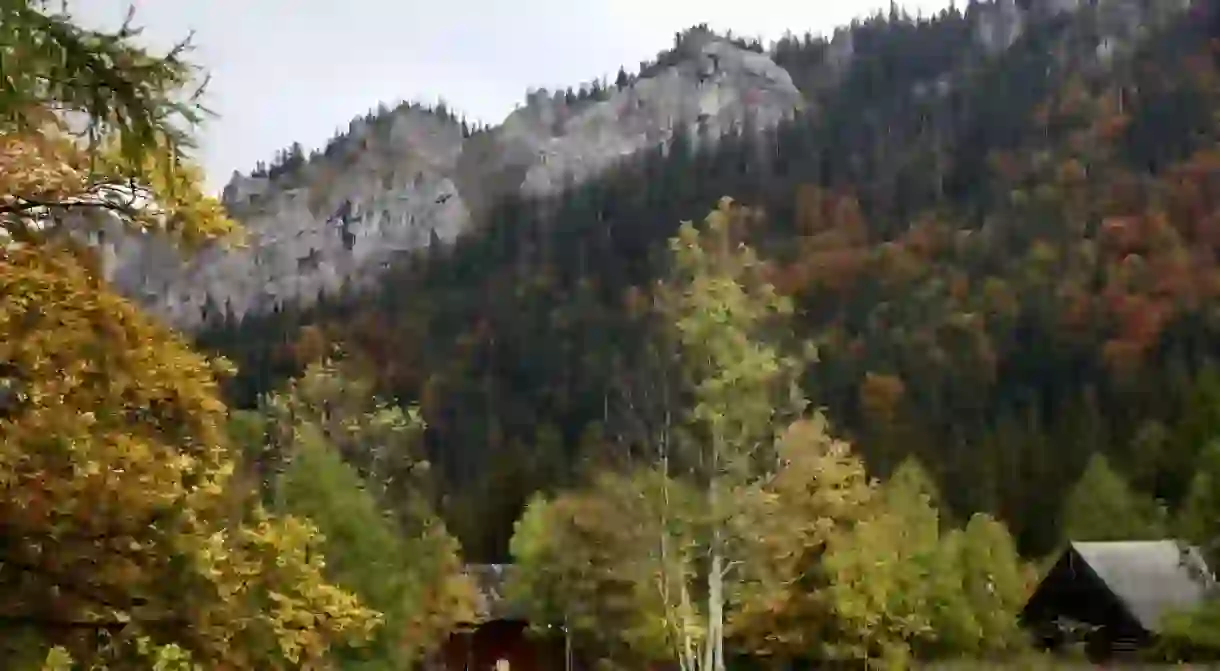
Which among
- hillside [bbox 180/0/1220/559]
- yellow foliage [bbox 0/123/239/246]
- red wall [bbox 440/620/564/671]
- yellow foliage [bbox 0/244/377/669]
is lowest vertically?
red wall [bbox 440/620/564/671]

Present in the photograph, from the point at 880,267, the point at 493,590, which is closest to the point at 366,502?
the point at 493,590

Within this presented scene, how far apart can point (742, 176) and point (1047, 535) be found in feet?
279

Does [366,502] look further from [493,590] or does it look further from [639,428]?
[493,590]

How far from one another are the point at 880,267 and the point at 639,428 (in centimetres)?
8614

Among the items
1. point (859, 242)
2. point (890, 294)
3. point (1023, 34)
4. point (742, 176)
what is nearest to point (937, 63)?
point (1023, 34)

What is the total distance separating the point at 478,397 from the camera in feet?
345

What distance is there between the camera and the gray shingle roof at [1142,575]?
3747cm

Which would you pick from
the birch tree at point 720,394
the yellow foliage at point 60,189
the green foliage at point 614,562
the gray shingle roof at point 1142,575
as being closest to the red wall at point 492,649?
the green foliage at point 614,562

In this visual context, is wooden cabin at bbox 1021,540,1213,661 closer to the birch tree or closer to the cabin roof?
the birch tree

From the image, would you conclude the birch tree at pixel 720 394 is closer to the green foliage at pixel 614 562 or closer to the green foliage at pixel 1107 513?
the green foliage at pixel 614 562

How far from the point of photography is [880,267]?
108188mm

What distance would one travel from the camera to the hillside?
74.8 m

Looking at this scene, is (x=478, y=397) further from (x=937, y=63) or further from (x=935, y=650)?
(x=937, y=63)

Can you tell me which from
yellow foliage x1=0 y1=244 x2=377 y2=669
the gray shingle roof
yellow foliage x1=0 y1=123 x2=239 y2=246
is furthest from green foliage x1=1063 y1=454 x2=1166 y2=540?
yellow foliage x1=0 y1=123 x2=239 y2=246
